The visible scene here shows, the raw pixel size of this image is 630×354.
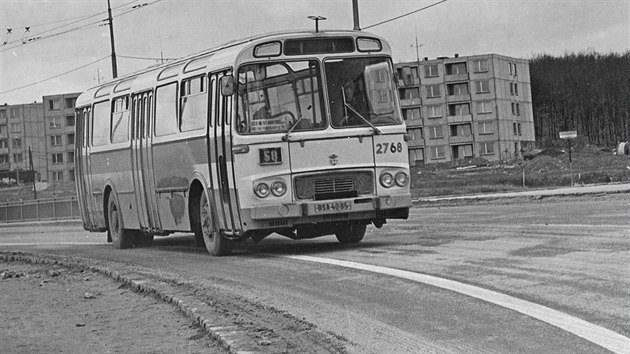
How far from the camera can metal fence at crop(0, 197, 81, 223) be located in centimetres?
5334

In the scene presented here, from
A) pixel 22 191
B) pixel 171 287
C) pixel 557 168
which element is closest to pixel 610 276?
pixel 171 287

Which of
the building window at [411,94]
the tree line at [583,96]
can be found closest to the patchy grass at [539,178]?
the building window at [411,94]

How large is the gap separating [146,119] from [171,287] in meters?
7.66

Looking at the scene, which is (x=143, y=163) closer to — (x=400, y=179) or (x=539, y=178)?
(x=400, y=179)

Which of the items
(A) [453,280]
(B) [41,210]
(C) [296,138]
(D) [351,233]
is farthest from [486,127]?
(A) [453,280]

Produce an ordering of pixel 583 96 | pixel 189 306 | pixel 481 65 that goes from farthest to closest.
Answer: pixel 583 96
pixel 481 65
pixel 189 306

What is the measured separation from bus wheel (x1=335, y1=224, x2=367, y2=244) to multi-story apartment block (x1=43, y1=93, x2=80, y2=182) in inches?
5478

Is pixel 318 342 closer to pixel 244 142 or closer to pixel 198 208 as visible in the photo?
pixel 244 142

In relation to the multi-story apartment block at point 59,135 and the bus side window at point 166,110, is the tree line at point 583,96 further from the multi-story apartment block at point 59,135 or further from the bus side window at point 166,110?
the bus side window at point 166,110

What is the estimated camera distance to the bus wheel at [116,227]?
898 inches

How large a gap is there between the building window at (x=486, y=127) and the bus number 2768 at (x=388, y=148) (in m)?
113

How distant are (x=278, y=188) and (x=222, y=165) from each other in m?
1.08

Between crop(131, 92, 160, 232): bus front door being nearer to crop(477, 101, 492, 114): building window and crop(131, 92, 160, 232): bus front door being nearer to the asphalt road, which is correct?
the asphalt road

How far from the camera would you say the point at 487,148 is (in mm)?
128625
